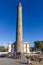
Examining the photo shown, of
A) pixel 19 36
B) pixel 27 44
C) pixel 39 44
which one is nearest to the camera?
pixel 19 36

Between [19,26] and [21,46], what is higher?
[19,26]

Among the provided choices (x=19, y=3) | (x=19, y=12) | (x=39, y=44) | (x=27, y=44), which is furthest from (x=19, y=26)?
(x=39, y=44)

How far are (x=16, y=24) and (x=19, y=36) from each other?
11.7ft

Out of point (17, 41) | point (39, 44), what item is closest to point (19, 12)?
point (17, 41)

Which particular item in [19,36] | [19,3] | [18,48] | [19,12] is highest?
[19,3]

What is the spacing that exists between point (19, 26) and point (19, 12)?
3821 millimetres

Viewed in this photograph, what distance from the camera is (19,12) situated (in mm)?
46406

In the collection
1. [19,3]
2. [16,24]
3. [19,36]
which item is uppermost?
[19,3]

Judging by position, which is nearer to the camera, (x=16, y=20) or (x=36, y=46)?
(x=16, y=20)

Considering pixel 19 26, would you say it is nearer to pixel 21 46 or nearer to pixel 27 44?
pixel 21 46

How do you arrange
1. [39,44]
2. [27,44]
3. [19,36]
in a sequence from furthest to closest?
[39,44] < [27,44] < [19,36]

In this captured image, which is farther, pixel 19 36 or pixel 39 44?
pixel 39 44

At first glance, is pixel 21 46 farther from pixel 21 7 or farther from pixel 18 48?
pixel 21 7

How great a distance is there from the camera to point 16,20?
1870 inches
